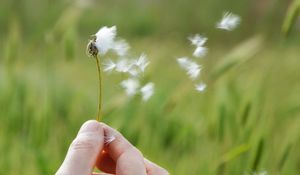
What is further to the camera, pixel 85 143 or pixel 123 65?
pixel 123 65

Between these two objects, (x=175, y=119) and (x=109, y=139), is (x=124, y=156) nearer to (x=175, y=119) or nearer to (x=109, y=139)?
(x=109, y=139)

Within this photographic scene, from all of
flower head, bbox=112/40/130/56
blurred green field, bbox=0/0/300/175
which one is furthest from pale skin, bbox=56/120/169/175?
blurred green field, bbox=0/0/300/175

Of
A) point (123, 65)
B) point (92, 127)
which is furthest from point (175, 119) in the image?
point (92, 127)

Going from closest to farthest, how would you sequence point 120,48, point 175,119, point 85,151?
point 85,151 < point 120,48 < point 175,119

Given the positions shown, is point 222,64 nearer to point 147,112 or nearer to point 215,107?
point 215,107

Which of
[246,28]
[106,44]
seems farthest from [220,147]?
[246,28]

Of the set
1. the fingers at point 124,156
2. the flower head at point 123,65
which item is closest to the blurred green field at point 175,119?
the flower head at point 123,65

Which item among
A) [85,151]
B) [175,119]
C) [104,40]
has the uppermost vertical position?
[175,119]
